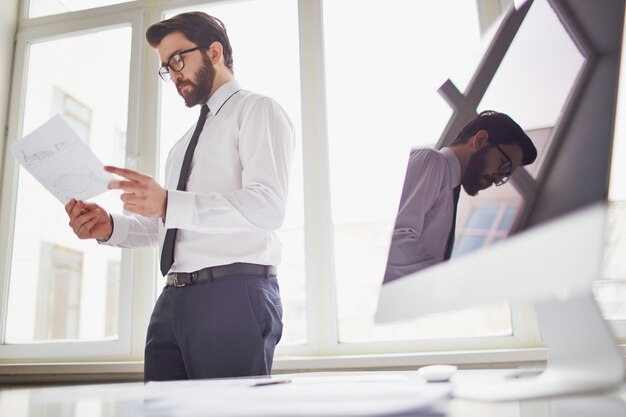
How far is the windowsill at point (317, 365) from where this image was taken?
1.78m

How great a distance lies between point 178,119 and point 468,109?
2020 mm

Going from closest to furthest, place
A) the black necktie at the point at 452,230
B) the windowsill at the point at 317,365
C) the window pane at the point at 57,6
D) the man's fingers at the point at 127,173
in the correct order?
1. the black necktie at the point at 452,230
2. the man's fingers at the point at 127,173
3. the windowsill at the point at 317,365
4. the window pane at the point at 57,6

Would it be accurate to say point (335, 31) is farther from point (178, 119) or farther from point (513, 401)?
point (513, 401)

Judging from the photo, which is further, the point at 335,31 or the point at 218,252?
the point at 335,31

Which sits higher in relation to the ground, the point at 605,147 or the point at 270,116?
the point at 270,116

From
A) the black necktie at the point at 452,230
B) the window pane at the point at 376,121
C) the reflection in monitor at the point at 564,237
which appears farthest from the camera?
the window pane at the point at 376,121

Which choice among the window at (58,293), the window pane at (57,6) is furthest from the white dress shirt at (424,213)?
the window pane at (57,6)

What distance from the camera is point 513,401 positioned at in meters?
0.50

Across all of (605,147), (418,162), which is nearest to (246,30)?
(418,162)

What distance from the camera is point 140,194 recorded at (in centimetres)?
113

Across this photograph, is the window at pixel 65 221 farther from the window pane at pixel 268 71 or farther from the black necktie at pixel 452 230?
the black necktie at pixel 452 230

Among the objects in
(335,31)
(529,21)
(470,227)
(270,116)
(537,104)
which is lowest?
(470,227)

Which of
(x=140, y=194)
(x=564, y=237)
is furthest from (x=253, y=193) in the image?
(x=564, y=237)

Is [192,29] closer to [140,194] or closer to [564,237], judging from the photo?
[140,194]
